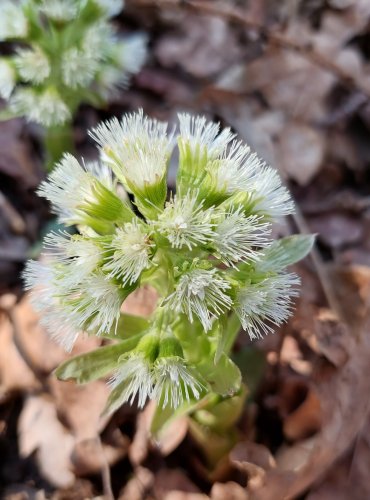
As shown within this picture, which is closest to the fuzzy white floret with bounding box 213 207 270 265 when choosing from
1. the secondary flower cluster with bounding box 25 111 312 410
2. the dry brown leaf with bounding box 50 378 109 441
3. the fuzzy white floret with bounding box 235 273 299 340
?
the secondary flower cluster with bounding box 25 111 312 410

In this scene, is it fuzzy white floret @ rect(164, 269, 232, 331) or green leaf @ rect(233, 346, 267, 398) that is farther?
green leaf @ rect(233, 346, 267, 398)

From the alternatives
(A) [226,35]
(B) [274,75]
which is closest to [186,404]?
(B) [274,75]

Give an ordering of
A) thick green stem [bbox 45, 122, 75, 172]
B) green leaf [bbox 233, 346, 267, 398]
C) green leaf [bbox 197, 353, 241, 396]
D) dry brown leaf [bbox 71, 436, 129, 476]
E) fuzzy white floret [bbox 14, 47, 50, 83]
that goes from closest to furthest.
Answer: green leaf [bbox 197, 353, 241, 396] → dry brown leaf [bbox 71, 436, 129, 476] → green leaf [bbox 233, 346, 267, 398] → fuzzy white floret [bbox 14, 47, 50, 83] → thick green stem [bbox 45, 122, 75, 172]

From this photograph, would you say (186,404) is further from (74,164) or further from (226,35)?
(226,35)

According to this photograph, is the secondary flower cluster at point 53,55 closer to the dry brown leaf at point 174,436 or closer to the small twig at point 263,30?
the small twig at point 263,30

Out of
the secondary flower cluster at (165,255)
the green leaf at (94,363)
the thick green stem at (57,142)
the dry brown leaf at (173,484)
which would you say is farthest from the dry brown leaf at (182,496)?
the thick green stem at (57,142)

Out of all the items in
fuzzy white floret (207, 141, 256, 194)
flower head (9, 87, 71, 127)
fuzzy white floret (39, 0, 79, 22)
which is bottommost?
fuzzy white floret (207, 141, 256, 194)

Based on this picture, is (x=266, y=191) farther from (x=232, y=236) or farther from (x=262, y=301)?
(x=262, y=301)

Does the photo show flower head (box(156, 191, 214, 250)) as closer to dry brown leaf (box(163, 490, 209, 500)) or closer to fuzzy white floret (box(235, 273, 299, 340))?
fuzzy white floret (box(235, 273, 299, 340))
